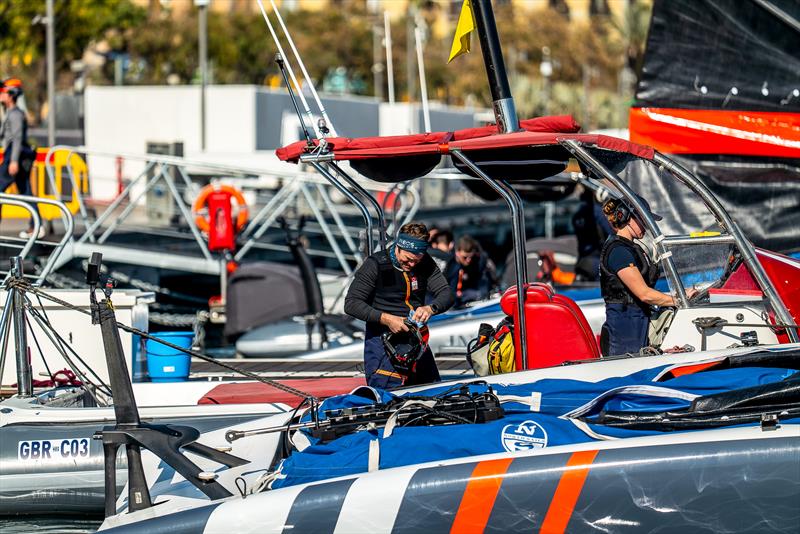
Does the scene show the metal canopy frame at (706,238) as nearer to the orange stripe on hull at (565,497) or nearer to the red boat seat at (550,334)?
the red boat seat at (550,334)

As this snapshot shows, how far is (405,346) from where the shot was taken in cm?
737

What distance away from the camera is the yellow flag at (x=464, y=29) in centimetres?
786

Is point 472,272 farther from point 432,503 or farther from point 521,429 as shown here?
point 432,503

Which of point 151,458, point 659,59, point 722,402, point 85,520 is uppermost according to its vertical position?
point 659,59

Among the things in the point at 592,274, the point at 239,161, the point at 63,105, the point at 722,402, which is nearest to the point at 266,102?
the point at 239,161

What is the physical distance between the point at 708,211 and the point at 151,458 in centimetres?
347

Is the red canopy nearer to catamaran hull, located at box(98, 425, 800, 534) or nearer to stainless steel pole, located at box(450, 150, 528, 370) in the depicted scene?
stainless steel pole, located at box(450, 150, 528, 370)

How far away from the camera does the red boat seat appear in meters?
7.21

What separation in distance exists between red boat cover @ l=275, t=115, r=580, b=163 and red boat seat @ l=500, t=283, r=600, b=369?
98 cm

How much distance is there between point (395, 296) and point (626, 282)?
1.43 metres

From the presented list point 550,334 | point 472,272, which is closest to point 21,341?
point 550,334

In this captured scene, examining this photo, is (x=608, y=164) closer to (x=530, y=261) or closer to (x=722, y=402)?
(x=722, y=402)

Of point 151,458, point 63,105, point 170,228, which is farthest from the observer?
point 63,105

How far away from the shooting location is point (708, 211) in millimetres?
7008
